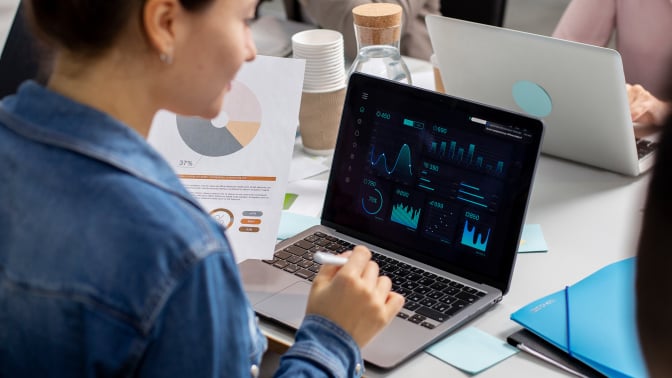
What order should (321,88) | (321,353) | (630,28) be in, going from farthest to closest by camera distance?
(630,28), (321,88), (321,353)

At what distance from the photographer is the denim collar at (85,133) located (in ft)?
2.56

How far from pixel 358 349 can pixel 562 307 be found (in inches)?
13.8

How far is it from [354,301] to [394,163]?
0.40 m

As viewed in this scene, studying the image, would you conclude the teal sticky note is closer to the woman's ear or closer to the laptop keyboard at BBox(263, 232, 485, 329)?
the laptop keyboard at BBox(263, 232, 485, 329)

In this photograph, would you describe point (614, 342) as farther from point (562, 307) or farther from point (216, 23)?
point (216, 23)

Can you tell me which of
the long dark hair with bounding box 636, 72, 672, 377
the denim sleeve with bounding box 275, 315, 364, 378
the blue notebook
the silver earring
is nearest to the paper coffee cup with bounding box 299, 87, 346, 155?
the blue notebook

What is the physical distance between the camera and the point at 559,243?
1.42 m

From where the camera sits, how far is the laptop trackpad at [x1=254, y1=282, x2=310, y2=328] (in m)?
1.23

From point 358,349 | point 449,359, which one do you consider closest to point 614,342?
point 449,359

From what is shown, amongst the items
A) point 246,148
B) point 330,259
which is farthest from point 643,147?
point 330,259

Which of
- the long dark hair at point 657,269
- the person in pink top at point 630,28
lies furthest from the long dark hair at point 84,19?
the person in pink top at point 630,28

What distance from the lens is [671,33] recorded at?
6.87 feet

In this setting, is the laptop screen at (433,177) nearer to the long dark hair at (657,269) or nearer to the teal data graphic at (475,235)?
the teal data graphic at (475,235)

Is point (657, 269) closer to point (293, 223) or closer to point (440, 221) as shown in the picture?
point (440, 221)
